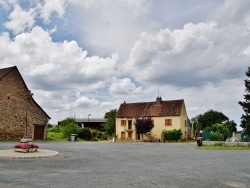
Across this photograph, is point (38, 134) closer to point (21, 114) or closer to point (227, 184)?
point (21, 114)

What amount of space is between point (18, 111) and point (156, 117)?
1095 inches

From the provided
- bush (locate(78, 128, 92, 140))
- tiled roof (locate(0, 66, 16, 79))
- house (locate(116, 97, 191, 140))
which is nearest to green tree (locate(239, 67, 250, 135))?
house (locate(116, 97, 191, 140))

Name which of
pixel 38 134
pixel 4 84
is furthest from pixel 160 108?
pixel 4 84

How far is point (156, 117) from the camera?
6069cm

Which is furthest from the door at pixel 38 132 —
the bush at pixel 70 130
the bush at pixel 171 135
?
the bush at pixel 171 135

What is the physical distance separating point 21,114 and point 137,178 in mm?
34027

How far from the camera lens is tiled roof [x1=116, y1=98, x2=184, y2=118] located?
2357 inches

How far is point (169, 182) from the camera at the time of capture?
10.0 metres

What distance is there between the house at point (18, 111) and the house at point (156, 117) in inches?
873

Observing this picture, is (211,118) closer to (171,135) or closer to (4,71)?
(171,135)

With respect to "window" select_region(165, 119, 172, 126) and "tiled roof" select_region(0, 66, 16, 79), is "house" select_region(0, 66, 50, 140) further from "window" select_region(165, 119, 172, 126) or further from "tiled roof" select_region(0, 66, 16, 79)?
"window" select_region(165, 119, 172, 126)

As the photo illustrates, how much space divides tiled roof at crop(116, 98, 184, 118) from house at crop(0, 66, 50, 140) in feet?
76.8

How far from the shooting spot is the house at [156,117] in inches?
2313

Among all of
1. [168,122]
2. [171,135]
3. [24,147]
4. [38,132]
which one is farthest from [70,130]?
[24,147]
